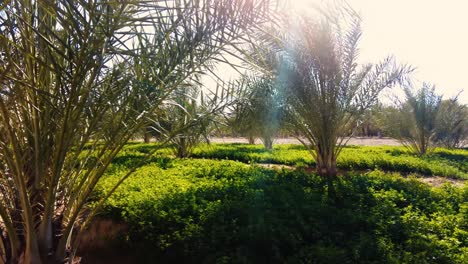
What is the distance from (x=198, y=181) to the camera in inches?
251

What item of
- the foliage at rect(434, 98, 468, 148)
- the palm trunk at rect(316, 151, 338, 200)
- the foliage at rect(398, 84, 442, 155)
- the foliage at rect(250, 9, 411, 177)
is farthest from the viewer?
the foliage at rect(434, 98, 468, 148)

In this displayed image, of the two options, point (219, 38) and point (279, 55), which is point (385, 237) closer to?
point (219, 38)

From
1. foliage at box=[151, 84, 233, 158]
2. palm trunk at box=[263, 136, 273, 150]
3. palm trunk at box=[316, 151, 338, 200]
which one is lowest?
palm trunk at box=[316, 151, 338, 200]

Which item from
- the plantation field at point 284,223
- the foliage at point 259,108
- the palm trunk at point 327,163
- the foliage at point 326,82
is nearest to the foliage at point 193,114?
the foliage at point 259,108

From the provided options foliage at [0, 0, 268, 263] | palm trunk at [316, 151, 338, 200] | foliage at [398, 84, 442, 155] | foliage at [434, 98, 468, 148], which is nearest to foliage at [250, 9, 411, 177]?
palm trunk at [316, 151, 338, 200]

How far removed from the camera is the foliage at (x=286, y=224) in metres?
3.17

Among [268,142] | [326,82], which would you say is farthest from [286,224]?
[268,142]

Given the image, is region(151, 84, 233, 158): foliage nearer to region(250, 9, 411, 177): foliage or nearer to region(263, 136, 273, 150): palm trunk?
region(250, 9, 411, 177): foliage

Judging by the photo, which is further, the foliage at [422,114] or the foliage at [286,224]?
the foliage at [422,114]

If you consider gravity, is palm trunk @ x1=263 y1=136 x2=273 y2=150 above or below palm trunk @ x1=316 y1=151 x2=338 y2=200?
above

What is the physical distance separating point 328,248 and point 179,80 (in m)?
1.97

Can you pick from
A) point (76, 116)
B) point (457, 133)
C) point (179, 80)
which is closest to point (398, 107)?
point (457, 133)

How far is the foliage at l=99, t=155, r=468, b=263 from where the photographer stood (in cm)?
317

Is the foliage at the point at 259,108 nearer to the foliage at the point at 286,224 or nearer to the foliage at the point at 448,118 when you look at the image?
the foliage at the point at 286,224
